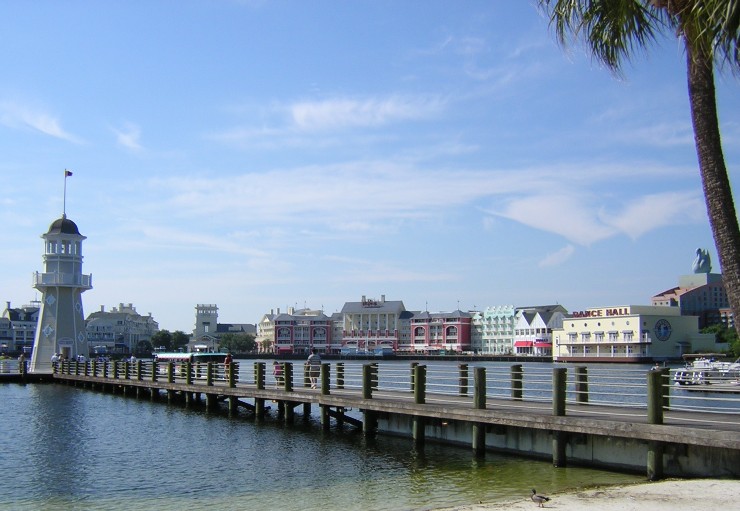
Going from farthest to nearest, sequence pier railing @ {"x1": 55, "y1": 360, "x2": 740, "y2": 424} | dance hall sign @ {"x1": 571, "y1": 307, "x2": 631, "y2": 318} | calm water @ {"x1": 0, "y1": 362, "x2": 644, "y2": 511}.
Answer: dance hall sign @ {"x1": 571, "y1": 307, "x2": 631, "y2": 318} → pier railing @ {"x1": 55, "y1": 360, "x2": 740, "y2": 424} → calm water @ {"x1": 0, "y1": 362, "x2": 644, "y2": 511}

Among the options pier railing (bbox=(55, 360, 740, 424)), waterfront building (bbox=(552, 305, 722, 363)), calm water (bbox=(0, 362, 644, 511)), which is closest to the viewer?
calm water (bbox=(0, 362, 644, 511))

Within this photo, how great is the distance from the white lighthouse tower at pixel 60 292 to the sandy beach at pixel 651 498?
50951 millimetres

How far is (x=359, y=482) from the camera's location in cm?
1745

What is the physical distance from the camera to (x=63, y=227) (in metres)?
57.8

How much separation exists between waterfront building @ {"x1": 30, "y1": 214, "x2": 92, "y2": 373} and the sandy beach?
51.0 meters

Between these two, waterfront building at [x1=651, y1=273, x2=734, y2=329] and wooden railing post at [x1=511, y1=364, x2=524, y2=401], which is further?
waterfront building at [x1=651, y1=273, x2=734, y2=329]

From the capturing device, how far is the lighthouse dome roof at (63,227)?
5766 centimetres

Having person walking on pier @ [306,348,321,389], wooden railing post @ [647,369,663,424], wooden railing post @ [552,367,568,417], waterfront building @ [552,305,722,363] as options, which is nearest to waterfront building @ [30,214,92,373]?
person walking on pier @ [306,348,321,389]

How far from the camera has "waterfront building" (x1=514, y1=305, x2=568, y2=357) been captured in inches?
6973

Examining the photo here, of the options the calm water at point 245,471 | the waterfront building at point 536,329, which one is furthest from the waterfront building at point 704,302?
the calm water at point 245,471

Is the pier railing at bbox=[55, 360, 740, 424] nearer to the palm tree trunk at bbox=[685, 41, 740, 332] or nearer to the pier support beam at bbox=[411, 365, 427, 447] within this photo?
the pier support beam at bbox=[411, 365, 427, 447]

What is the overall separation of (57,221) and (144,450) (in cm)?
3983

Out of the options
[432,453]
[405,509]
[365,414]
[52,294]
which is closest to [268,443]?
[365,414]

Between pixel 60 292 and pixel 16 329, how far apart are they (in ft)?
479
